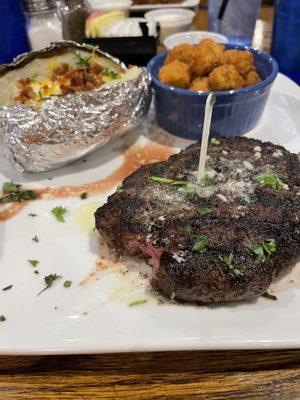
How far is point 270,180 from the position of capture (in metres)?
1.48

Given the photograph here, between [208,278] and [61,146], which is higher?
[61,146]

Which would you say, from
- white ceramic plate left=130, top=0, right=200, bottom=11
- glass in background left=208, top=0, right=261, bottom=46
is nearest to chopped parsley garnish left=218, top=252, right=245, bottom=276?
glass in background left=208, top=0, right=261, bottom=46

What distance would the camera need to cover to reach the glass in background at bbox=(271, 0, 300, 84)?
100 inches

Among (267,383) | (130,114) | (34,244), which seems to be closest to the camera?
(267,383)

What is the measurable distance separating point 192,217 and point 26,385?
0.75 metres

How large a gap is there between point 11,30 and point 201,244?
2.59 m

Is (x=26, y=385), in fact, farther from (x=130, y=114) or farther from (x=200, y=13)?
(x=200, y=13)

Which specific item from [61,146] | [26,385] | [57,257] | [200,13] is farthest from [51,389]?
[200,13]

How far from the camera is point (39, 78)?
7.16 ft

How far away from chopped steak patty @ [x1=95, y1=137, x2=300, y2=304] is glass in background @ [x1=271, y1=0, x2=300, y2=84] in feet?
4.43

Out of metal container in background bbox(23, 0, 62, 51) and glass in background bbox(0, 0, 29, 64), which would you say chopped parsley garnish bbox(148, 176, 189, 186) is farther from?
glass in background bbox(0, 0, 29, 64)

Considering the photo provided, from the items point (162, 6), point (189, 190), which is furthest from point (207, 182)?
point (162, 6)

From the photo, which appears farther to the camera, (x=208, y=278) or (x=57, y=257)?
(x=57, y=257)

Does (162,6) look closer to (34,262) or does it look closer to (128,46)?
(128,46)
